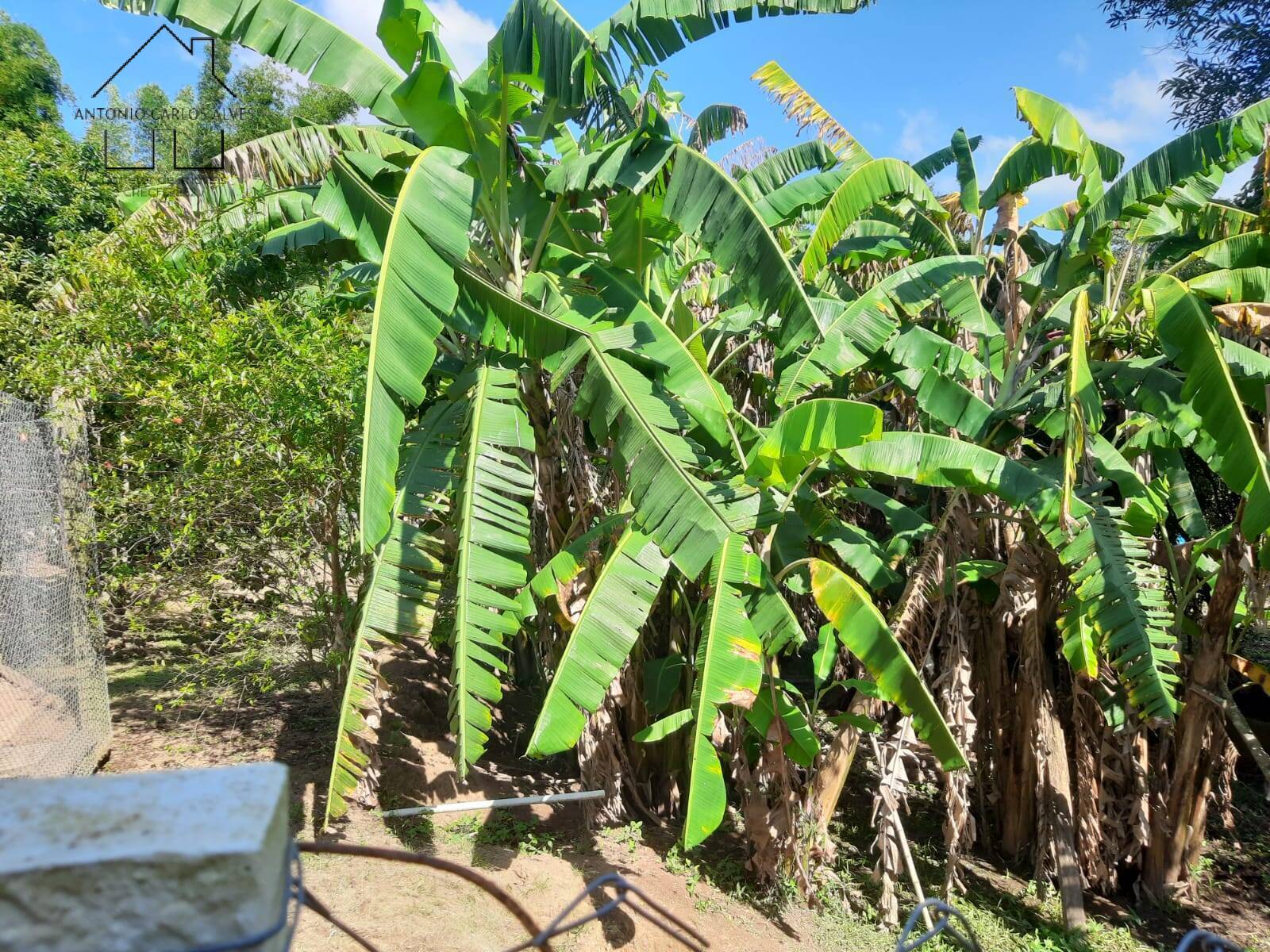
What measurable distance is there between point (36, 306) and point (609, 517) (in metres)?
4.90

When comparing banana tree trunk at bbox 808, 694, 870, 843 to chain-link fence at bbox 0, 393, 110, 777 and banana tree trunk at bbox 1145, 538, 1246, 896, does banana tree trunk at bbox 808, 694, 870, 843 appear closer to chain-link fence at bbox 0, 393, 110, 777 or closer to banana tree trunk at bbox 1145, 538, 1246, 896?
banana tree trunk at bbox 1145, 538, 1246, 896

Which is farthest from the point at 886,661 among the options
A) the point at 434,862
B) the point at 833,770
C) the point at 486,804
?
the point at 434,862

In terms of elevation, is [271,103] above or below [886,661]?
above

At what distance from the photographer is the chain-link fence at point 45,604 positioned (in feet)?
17.8

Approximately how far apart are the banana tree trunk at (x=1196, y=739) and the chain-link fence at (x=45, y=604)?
8184 mm

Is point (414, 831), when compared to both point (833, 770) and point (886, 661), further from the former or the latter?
point (886, 661)

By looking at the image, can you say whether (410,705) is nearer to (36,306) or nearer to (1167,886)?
(36,306)

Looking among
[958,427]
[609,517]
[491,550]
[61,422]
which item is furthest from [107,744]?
[958,427]

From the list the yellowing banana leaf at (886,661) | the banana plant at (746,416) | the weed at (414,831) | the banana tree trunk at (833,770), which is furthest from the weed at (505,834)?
the yellowing banana leaf at (886,661)

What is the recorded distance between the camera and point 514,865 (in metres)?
5.79

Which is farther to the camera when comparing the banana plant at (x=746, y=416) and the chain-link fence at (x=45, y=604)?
the chain-link fence at (x=45, y=604)

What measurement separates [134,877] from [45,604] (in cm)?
586

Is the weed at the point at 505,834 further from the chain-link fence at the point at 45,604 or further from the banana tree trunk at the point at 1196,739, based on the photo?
the banana tree trunk at the point at 1196,739

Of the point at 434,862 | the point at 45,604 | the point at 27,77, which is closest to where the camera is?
the point at 434,862
